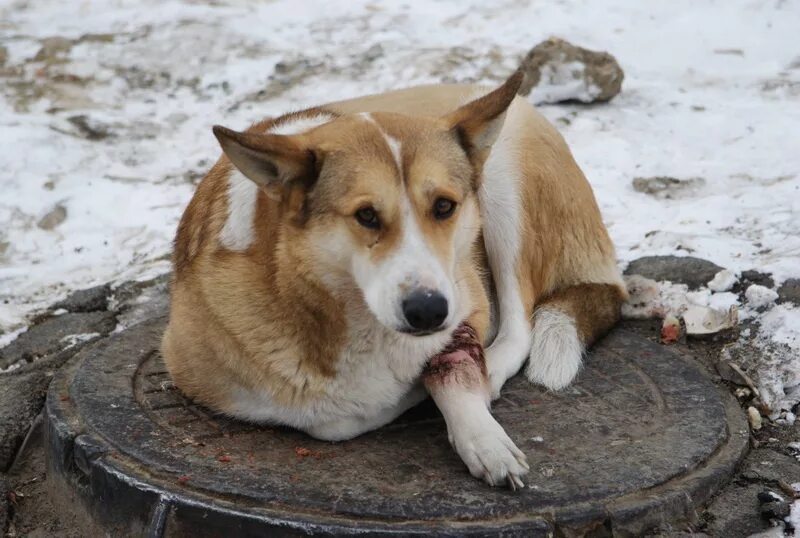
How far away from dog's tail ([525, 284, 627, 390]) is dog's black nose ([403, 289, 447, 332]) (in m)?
0.93

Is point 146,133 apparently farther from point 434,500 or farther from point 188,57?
point 434,500

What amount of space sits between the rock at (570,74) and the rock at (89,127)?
2.78 m

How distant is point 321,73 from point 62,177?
2074mm

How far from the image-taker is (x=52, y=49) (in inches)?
274

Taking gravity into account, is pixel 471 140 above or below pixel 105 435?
above

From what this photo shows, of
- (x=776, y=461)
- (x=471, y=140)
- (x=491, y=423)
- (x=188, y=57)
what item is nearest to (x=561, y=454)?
(x=491, y=423)

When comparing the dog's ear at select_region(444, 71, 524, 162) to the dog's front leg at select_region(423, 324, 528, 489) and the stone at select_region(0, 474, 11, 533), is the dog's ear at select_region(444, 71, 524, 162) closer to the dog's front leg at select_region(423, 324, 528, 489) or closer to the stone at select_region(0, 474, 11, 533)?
the dog's front leg at select_region(423, 324, 528, 489)

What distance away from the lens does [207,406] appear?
2.92m

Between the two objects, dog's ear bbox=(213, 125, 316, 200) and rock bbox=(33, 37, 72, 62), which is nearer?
dog's ear bbox=(213, 125, 316, 200)

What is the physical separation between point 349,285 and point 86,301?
6.90ft

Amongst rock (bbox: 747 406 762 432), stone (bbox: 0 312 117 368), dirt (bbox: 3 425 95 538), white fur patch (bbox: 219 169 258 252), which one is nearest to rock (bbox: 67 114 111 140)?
stone (bbox: 0 312 117 368)

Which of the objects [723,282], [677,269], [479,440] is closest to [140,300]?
[479,440]

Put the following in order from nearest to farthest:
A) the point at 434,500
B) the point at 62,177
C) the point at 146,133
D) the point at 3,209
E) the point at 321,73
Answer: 1. the point at 434,500
2. the point at 3,209
3. the point at 62,177
4. the point at 146,133
5. the point at 321,73

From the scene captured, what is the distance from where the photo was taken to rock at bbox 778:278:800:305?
140 inches
